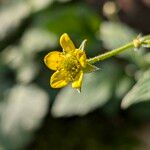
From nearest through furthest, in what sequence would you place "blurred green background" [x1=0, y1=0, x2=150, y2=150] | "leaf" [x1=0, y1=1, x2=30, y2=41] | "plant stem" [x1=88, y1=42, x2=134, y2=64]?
1. "plant stem" [x1=88, y1=42, x2=134, y2=64]
2. "blurred green background" [x1=0, y1=0, x2=150, y2=150]
3. "leaf" [x1=0, y1=1, x2=30, y2=41]

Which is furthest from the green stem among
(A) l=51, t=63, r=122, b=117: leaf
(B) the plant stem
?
(A) l=51, t=63, r=122, b=117: leaf

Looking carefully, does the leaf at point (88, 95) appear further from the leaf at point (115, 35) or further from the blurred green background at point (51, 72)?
the leaf at point (115, 35)

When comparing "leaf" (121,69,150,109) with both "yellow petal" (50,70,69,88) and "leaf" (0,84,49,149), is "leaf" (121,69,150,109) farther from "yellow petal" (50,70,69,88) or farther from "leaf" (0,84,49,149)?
"leaf" (0,84,49,149)

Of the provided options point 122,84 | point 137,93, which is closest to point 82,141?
point 122,84

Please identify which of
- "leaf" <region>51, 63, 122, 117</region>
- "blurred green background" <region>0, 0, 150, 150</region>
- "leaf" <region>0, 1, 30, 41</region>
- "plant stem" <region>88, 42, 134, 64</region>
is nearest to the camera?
"plant stem" <region>88, 42, 134, 64</region>

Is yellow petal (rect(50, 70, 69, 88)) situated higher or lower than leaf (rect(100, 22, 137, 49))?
higher

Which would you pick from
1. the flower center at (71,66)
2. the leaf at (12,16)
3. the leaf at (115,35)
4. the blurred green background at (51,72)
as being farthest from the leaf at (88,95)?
the flower center at (71,66)

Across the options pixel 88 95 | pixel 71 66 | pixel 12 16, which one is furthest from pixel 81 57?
pixel 12 16

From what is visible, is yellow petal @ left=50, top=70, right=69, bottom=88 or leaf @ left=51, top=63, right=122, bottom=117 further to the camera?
leaf @ left=51, top=63, right=122, bottom=117

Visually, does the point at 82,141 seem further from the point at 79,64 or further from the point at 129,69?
the point at 79,64
